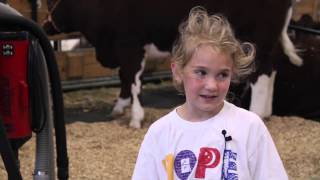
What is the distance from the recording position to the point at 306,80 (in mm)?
6445

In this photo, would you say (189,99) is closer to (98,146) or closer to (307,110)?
(98,146)

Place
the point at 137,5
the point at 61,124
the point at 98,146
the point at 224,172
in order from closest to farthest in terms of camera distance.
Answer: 1. the point at 224,172
2. the point at 61,124
3. the point at 98,146
4. the point at 137,5

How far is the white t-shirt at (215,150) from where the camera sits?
5.96 ft

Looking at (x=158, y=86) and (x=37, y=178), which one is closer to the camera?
(x=37, y=178)

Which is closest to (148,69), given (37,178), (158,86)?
(158,86)

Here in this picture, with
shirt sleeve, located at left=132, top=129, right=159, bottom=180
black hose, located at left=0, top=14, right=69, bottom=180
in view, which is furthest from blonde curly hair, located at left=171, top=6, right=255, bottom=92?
black hose, located at left=0, top=14, right=69, bottom=180

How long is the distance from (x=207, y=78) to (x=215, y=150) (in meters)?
0.22

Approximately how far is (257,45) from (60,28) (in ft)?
6.32

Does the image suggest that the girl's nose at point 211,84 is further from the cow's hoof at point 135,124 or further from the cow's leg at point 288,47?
the cow's leg at point 288,47

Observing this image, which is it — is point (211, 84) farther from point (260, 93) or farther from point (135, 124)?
point (260, 93)

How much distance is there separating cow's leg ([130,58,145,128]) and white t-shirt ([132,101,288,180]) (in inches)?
139

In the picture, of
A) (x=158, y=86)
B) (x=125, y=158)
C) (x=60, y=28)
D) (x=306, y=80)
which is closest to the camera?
(x=125, y=158)

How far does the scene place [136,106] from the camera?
215 inches

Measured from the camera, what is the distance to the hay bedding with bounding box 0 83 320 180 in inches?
162
